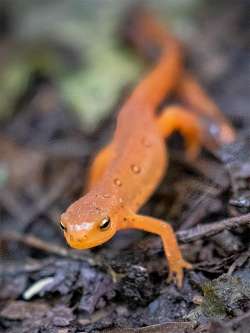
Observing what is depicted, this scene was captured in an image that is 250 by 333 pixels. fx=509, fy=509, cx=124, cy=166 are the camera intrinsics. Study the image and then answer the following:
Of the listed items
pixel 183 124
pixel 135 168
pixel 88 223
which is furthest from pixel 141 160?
pixel 88 223

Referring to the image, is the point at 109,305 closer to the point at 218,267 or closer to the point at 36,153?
the point at 218,267

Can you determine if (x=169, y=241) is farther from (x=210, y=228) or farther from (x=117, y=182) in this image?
(x=117, y=182)

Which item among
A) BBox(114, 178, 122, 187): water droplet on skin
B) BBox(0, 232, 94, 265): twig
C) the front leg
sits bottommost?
BBox(0, 232, 94, 265): twig

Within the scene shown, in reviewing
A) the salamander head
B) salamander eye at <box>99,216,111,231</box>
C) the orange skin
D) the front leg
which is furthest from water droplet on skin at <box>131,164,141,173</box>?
salamander eye at <box>99,216,111,231</box>

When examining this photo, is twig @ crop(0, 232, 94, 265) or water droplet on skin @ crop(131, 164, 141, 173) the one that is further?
water droplet on skin @ crop(131, 164, 141, 173)

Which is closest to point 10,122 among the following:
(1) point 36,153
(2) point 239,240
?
(1) point 36,153

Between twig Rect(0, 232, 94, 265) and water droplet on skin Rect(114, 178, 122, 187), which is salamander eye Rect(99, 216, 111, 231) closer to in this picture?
twig Rect(0, 232, 94, 265)

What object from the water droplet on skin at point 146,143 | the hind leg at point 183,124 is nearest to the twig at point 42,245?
the water droplet on skin at point 146,143
